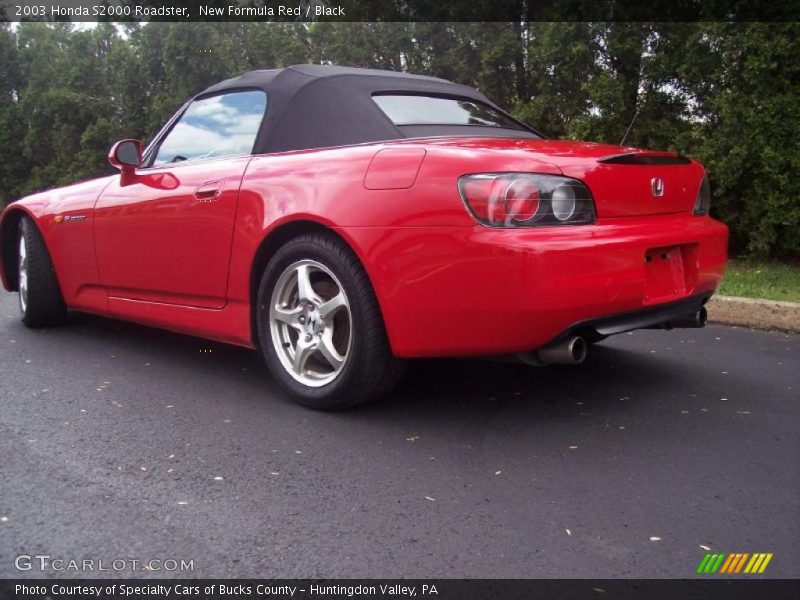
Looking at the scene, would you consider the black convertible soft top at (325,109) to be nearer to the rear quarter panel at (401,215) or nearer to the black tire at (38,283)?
the rear quarter panel at (401,215)

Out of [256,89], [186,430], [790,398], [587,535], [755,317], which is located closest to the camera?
[587,535]

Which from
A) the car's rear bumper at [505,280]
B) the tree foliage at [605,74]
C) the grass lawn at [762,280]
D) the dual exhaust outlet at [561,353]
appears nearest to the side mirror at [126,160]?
the car's rear bumper at [505,280]

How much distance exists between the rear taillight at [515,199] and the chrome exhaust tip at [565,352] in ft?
1.43

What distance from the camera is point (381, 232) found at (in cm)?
294

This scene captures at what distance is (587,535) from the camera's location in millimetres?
2193

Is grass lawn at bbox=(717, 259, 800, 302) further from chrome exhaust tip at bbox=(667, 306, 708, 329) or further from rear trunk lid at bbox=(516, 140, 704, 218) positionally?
rear trunk lid at bbox=(516, 140, 704, 218)

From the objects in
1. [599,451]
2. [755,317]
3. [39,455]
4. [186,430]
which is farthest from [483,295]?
[755,317]

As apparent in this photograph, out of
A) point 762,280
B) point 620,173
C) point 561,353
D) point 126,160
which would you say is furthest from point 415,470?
point 762,280

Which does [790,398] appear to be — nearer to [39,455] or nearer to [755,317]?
[755,317]

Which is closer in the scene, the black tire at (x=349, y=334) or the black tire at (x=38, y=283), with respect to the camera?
the black tire at (x=349, y=334)

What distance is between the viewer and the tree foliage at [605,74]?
6465 mm

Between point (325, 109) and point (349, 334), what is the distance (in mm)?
1078

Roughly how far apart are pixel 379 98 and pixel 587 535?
2.24m

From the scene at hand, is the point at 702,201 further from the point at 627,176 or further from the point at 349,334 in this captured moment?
the point at 349,334
